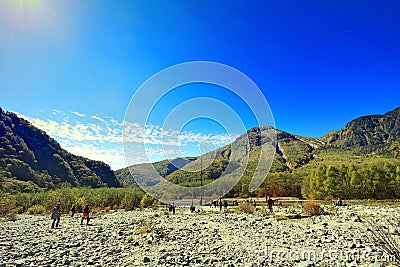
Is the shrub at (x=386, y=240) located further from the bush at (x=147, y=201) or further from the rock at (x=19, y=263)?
the bush at (x=147, y=201)

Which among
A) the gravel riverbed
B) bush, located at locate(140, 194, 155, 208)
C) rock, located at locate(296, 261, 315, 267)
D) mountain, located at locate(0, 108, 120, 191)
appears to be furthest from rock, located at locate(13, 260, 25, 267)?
mountain, located at locate(0, 108, 120, 191)

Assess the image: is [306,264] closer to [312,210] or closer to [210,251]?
[210,251]

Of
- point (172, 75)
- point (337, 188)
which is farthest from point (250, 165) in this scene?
point (172, 75)

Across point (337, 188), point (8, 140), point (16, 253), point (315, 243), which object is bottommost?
point (16, 253)

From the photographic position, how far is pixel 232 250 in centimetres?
1038

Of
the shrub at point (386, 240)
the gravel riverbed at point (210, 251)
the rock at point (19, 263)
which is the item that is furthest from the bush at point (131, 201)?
the shrub at point (386, 240)

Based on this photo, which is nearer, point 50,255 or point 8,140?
point 50,255

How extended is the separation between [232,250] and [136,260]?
3.54m

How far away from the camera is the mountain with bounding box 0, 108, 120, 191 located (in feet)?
300

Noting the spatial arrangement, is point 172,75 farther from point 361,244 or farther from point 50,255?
point 361,244

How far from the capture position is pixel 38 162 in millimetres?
108125

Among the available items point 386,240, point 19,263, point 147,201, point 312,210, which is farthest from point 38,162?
point 386,240

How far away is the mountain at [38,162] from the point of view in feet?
300

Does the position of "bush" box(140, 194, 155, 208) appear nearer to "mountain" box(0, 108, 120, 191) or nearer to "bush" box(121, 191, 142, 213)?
"bush" box(121, 191, 142, 213)
